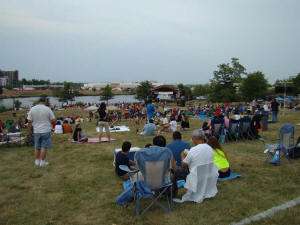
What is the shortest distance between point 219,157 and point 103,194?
6.98 ft

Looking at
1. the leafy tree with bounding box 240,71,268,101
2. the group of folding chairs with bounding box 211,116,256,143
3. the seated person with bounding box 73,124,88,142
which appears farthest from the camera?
the leafy tree with bounding box 240,71,268,101

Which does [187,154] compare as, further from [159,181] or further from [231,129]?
[231,129]

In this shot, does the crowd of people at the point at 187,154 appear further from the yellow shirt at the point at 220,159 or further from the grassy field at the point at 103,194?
the grassy field at the point at 103,194

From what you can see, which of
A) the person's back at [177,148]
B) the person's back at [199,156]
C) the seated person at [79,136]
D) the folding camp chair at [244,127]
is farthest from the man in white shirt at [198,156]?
the seated person at [79,136]

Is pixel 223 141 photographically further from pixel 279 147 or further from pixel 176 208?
pixel 176 208

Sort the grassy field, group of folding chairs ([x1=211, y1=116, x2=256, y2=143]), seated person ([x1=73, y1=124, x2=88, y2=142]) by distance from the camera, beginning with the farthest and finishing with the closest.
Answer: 1. seated person ([x1=73, y1=124, x2=88, y2=142])
2. group of folding chairs ([x1=211, y1=116, x2=256, y2=143])
3. the grassy field

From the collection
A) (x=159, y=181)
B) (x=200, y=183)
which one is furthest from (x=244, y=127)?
(x=159, y=181)

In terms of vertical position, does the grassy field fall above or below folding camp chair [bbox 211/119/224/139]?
below

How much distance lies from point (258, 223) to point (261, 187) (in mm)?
1288

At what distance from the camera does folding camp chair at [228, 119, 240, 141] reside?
300 inches

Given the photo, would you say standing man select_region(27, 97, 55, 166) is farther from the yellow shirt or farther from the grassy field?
the yellow shirt

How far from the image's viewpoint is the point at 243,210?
3137 millimetres

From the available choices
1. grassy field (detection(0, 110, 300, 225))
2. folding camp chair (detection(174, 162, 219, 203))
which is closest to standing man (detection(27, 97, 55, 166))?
grassy field (detection(0, 110, 300, 225))

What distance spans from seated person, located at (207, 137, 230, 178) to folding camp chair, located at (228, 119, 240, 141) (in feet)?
11.8
